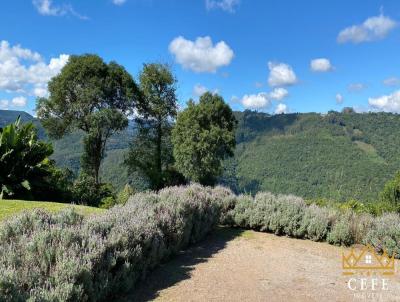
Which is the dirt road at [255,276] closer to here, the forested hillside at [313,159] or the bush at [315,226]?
the bush at [315,226]

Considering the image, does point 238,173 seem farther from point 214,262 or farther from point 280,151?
point 214,262

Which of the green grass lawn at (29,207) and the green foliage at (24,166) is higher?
the green foliage at (24,166)

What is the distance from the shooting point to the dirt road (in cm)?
463

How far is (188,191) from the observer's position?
7699 mm

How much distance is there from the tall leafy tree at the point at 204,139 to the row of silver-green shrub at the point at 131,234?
14267 millimetres

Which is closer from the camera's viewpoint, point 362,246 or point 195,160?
point 362,246

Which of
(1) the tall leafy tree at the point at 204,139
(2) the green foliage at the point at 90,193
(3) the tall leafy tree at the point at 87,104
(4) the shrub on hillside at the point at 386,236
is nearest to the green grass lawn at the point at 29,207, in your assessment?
(2) the green foliage at the point at 90,193

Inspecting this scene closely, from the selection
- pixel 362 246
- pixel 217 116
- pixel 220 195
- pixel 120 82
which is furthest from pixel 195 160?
pixel 362 246

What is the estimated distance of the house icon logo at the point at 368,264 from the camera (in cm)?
579

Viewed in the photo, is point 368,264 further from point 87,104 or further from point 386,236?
point 87,104

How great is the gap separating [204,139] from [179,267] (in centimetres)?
1844

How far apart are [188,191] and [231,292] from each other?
10.6 feet

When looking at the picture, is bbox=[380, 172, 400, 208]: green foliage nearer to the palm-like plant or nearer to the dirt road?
the dirt road

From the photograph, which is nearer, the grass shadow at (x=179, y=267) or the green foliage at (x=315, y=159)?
the grass shadow at (x=179, y=267)
